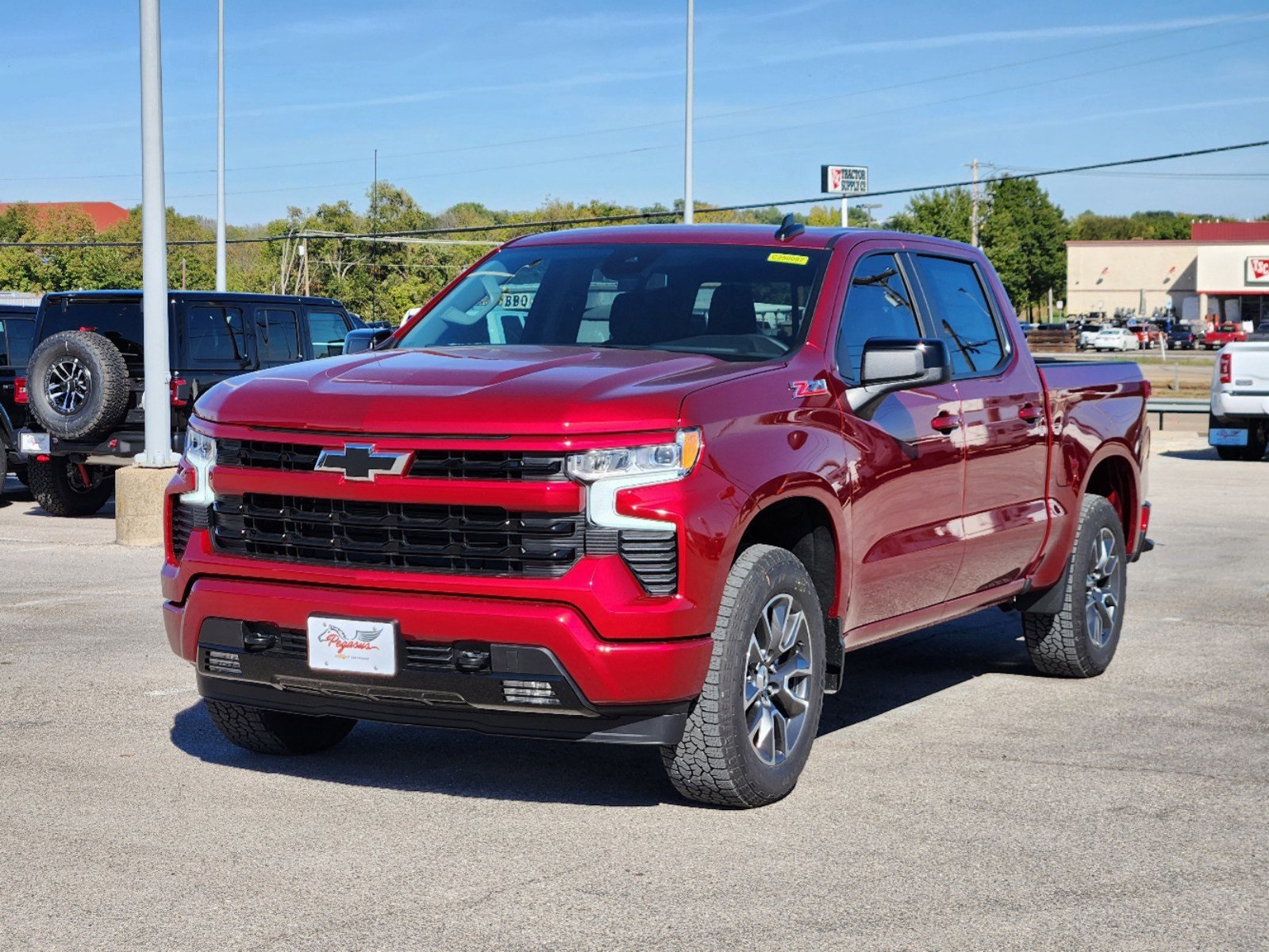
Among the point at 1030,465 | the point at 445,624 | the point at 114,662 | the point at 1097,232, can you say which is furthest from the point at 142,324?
the point at 1097,232

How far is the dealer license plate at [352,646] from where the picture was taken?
5152 mm

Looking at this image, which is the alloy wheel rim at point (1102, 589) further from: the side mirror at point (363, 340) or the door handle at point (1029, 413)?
the side mirror at point (363, 340)

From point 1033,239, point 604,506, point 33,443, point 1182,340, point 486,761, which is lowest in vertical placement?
point 486,761

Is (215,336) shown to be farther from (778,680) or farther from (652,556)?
(652,556)

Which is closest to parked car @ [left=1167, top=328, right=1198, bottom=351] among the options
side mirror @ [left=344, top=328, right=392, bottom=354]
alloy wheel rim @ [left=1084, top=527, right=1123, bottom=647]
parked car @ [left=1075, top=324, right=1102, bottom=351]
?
parked car @ [left=1075, top=324, right=1102, bottom=351]

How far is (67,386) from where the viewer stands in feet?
47.9

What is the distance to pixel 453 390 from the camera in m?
5.30

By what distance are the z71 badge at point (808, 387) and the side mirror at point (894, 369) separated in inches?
6.8

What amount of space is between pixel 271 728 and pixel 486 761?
0.80 metres

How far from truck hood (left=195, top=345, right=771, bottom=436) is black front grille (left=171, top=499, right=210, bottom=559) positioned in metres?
0.32

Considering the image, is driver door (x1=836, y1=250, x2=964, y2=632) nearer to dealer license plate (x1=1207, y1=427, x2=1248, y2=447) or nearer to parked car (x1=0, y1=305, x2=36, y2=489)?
parked car (x1=0, y1=305, x2=36, y2=489)

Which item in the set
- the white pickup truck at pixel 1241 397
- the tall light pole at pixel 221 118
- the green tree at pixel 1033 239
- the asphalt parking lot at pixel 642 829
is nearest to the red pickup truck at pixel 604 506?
the asphalt parking lot at pixel 642 829

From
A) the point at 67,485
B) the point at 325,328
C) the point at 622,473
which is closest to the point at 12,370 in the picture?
the point at 67,485

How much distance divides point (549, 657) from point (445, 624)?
0.34 m
